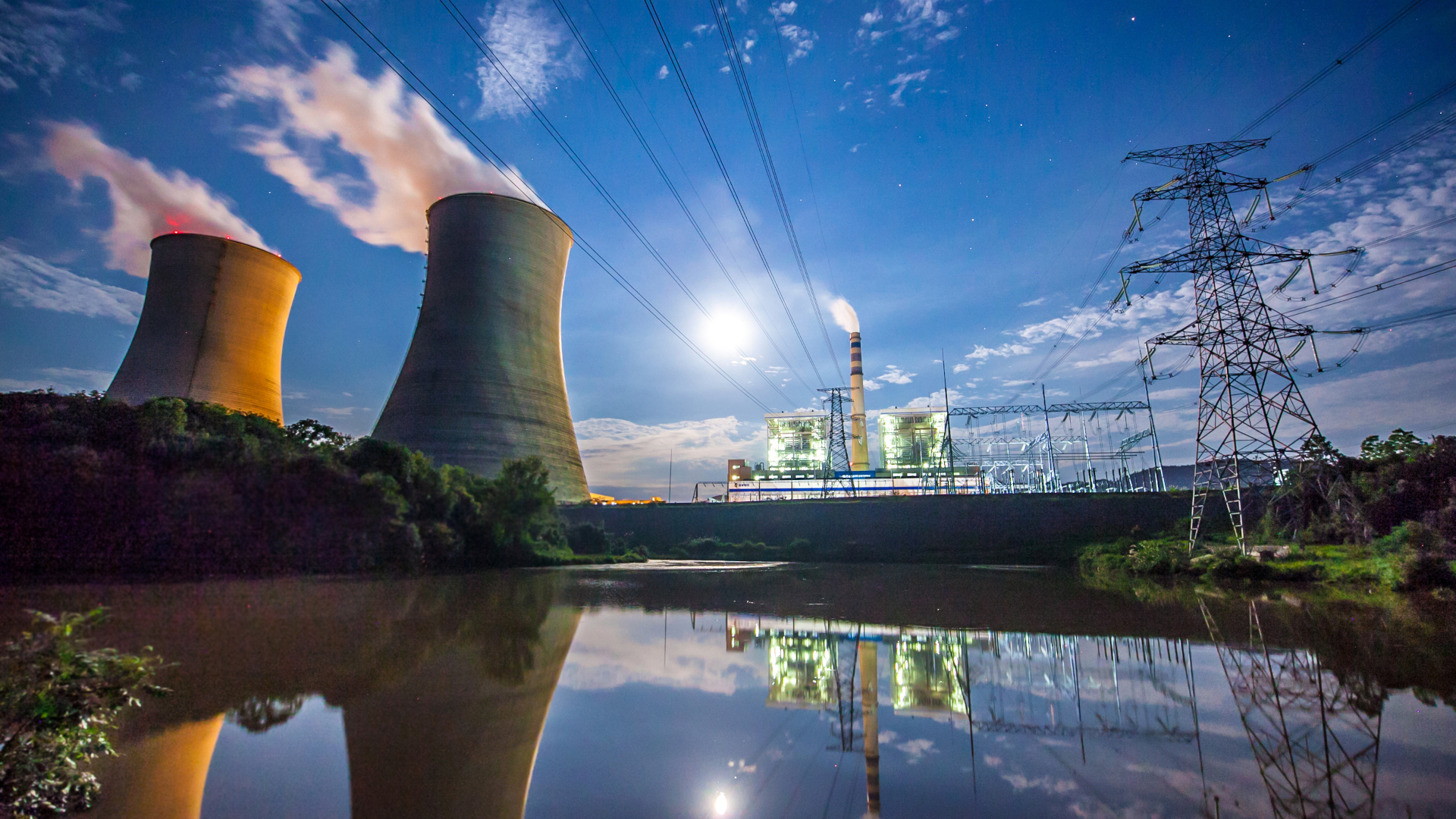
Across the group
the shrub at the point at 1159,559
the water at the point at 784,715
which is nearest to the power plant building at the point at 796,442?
the shrub at the point at 1159,559

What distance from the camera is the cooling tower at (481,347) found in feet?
66.0

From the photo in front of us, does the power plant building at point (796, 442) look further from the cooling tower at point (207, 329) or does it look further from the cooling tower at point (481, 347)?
the cooling tower at point (207, 329)

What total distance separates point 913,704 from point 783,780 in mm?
1659

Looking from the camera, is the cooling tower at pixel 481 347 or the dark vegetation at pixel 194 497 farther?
the cooling tower at pixel 481 347

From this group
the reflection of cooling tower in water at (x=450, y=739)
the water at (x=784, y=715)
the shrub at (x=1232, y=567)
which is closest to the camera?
the reflection of cooling tower in water at (x=450, y=739)

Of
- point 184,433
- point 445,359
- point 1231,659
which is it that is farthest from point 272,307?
point 1231,659

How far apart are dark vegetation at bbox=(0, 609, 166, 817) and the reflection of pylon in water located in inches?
201

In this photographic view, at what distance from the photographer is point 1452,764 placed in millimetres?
2971

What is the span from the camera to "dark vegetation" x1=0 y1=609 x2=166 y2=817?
2336 millimetres

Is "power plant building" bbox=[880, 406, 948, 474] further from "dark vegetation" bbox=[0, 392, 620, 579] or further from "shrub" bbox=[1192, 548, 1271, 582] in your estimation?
"dark vegetation" bbox=[0, 392, 620, 579]

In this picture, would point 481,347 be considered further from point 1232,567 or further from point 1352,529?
point 1352,529

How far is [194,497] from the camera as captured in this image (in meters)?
11.9

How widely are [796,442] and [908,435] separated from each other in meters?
8.83

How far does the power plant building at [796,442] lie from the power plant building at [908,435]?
17.4ft
